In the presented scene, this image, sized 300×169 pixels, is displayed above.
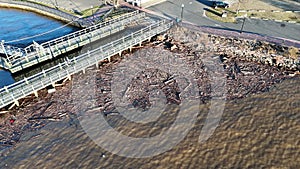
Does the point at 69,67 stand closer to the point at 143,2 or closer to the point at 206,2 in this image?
the point at 143,2

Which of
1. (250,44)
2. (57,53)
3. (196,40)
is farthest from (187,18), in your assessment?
(57,53)

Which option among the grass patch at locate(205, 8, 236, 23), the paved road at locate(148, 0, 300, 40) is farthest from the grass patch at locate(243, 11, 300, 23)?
the grass patch at locate(205, 8, 236, 23)

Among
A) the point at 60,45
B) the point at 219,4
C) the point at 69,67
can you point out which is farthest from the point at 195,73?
the point at 219,4

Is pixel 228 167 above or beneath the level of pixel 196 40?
beneath

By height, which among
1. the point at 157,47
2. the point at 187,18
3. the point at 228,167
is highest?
the point at 187,18

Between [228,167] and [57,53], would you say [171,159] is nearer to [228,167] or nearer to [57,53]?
[228,167]

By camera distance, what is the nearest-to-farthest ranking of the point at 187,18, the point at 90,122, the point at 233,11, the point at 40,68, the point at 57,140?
the point at 57,140
the point at 90,122
the point at 40,68
the point at 187,18
the point at 233,11
